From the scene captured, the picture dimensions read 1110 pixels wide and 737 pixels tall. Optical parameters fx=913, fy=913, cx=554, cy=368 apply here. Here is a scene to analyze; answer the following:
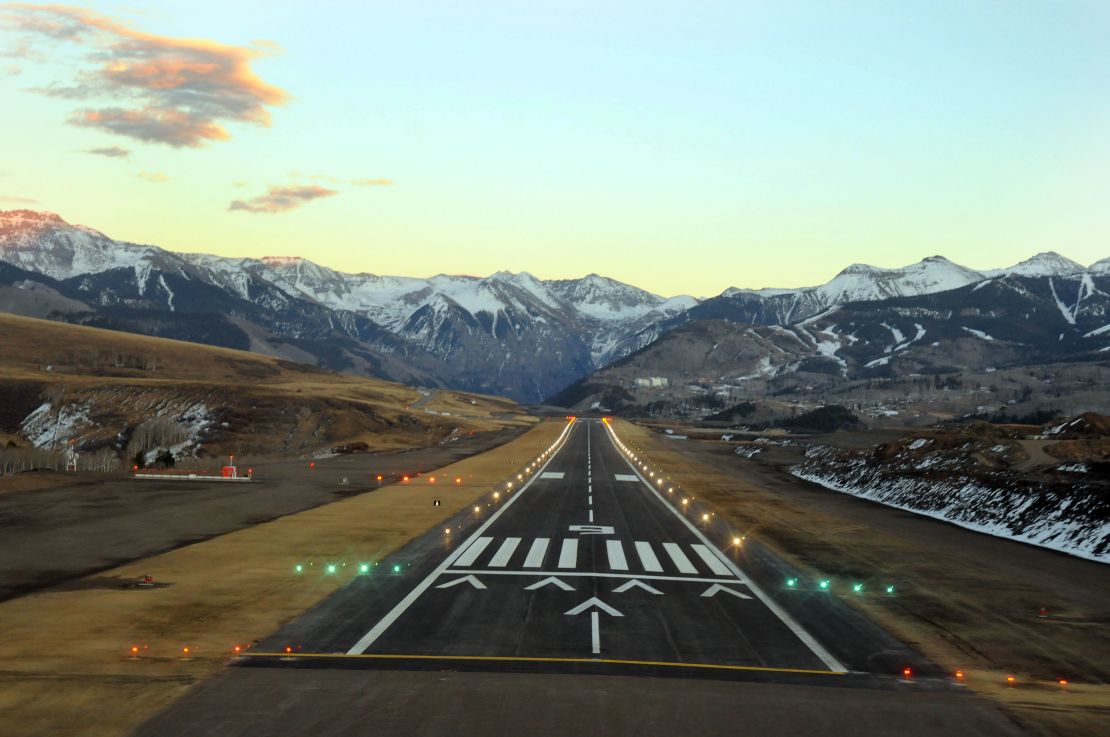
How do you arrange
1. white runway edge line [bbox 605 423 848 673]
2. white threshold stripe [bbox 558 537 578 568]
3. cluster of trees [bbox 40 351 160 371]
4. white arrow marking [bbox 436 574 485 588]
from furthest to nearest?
cluster of trees [bbox 40 351 160 371] < white threshold stripe [bbox 558 537 578 568] < white arrow marking [bbox 436 574 485 588] < white runway edge line [bbox 605 423 848 673]

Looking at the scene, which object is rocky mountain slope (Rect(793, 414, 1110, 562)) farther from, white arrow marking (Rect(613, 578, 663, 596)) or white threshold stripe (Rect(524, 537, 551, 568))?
white threshold stripe (Rect(524, 537, 551, 568))

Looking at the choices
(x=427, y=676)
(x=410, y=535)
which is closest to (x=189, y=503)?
(x=410, y=535)

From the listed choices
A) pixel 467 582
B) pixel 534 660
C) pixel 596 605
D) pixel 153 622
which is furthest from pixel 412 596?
pixel 534 660

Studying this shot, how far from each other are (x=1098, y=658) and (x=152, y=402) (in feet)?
431

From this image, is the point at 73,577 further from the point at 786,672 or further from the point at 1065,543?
the point at 1065,543

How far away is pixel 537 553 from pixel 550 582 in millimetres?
4665

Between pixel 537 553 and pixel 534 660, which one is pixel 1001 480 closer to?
pixel 537 553

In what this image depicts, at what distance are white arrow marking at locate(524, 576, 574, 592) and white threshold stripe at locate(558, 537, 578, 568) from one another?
2.00m

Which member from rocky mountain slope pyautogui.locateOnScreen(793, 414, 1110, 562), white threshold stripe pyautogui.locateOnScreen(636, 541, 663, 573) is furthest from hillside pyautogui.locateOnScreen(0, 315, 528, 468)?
white threshold stripe pyautogui.locateOnScreen(636, 541, 663, 573)

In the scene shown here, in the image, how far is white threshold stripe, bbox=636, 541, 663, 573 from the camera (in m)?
23.9

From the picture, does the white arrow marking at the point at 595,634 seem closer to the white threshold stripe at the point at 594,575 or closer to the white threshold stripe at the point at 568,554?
the white threshold stripe at the point at 594,575

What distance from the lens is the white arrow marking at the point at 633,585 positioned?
67.0 feet

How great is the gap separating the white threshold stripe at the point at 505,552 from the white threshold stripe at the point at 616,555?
277cm

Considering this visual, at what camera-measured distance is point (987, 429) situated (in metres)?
72.1
